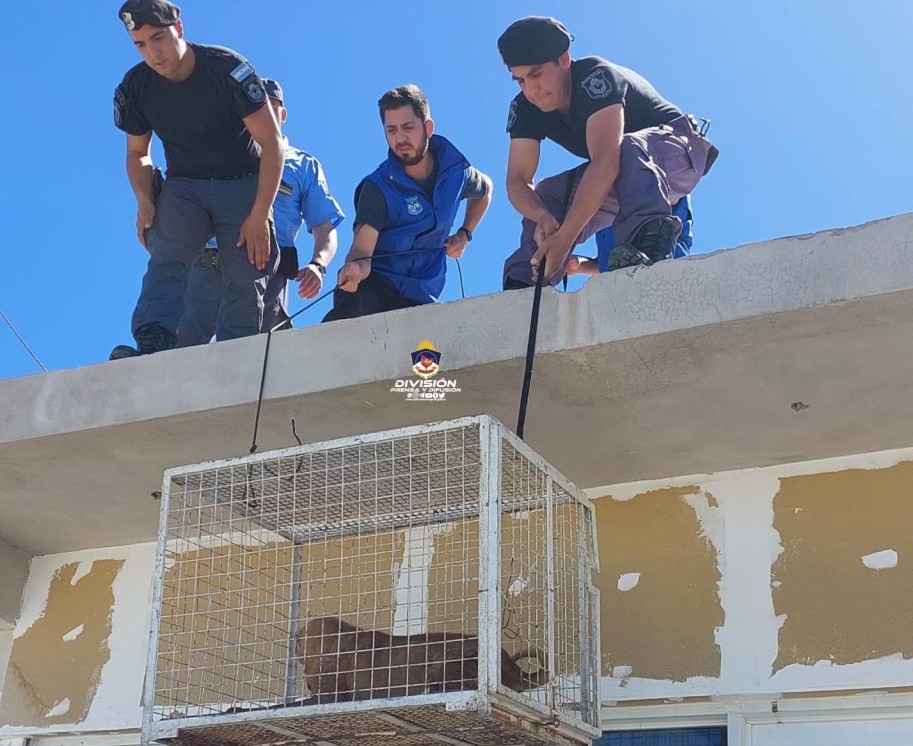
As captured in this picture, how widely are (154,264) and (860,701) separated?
2.97 meters

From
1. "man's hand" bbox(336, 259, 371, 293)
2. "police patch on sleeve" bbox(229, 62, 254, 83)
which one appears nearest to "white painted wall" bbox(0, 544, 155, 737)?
"man's hand" bbox(336, 259, 371, 293)

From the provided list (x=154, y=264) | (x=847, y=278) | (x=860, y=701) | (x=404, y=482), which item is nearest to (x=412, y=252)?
(x=154, y=264)

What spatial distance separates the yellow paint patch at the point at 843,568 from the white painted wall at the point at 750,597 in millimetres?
28

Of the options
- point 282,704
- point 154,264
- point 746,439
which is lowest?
point 282,704

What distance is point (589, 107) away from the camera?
14.9 ft

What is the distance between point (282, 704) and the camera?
3.50 meters

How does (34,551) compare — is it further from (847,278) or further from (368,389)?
(847,278)

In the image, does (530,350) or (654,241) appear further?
(654,241)

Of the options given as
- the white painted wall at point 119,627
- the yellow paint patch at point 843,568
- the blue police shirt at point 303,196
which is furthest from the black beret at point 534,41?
the white painted wall at point 119,627

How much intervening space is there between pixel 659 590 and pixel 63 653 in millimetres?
2636

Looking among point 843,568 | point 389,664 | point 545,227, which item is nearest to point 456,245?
point 545,227

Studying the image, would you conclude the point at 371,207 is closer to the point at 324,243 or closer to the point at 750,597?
the point at 324,243

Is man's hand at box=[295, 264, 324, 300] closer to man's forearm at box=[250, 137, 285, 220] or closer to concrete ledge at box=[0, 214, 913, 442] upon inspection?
man's forearm at box=[250, 137, 285, 220]

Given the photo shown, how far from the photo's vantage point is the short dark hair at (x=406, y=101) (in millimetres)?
5336
